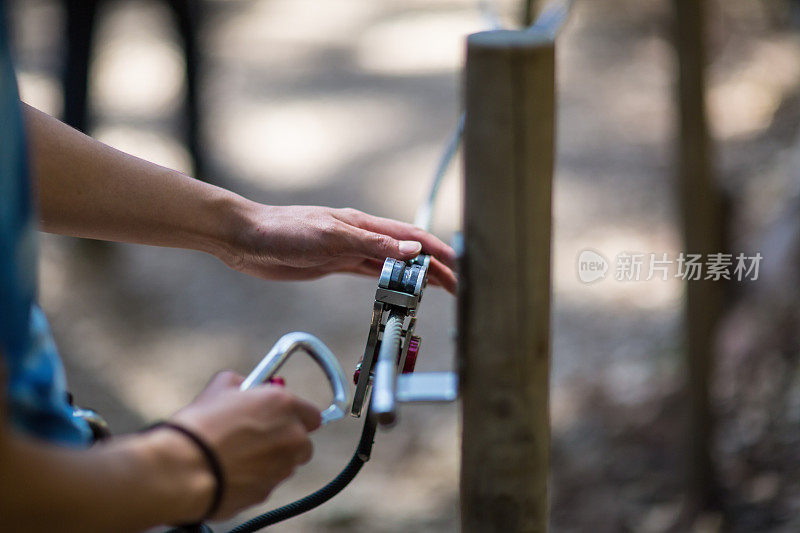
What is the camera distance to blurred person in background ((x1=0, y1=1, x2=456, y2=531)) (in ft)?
1.68

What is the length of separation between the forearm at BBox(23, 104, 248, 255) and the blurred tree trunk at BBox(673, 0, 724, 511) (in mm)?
1165

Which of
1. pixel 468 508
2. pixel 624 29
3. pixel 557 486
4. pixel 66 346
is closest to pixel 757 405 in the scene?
pixel 557 486

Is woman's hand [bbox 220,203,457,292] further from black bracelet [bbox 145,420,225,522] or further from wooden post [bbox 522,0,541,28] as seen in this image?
wooden post [bbox 522,0,541,28]

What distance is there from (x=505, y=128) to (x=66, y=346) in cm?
258

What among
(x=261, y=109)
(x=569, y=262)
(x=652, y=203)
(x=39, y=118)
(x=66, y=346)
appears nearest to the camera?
(x=39, y=118)

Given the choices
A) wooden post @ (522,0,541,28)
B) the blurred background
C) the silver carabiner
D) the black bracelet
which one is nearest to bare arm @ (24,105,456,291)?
the silver carabiner

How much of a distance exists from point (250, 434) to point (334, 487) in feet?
0.66

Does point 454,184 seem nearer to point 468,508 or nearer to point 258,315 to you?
point 258,315

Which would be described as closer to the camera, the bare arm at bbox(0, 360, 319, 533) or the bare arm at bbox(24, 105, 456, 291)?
the bare arm at bbox(0, 360, 319, 533)

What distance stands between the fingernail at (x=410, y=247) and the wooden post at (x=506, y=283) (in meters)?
0.22

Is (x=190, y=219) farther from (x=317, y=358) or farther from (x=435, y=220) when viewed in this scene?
(x=435, y=220)

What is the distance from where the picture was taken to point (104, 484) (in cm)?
53

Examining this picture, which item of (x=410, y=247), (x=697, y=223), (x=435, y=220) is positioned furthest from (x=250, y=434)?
(x=435, y=220)

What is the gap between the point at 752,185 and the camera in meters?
3.06
